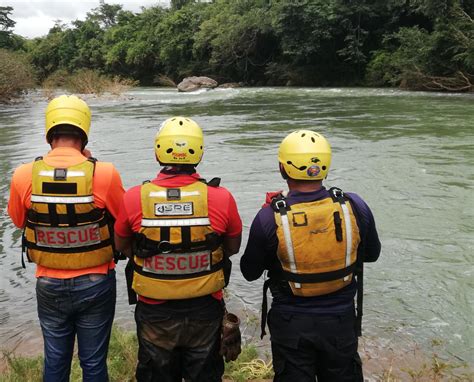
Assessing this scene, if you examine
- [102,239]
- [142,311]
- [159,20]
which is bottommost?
[142,311]

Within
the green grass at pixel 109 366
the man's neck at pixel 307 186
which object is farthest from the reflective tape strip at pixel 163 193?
the green grass at pixel 109 366

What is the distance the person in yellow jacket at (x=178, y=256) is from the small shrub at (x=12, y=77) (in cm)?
2544

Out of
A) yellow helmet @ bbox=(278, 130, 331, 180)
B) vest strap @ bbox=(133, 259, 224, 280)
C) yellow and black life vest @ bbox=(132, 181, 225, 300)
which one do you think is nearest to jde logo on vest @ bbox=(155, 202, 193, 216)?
yellow and black life vest @ bbox=(132, 181, 225, 300)

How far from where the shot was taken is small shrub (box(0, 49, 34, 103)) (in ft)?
83.0

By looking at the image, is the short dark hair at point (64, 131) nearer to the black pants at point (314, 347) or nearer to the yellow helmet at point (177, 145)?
the yellow helmet at point (177, 145)

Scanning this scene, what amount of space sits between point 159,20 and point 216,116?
4354 cm

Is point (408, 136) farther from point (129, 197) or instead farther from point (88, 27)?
point (88, 27)

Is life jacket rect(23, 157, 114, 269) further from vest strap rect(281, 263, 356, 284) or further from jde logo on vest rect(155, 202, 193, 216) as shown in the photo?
vest strap rect(281, 263, 356, 284)

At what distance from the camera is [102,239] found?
2.74 meters

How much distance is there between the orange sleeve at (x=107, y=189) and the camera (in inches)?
106

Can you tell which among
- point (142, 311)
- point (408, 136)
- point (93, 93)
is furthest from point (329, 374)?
point (93, 93)

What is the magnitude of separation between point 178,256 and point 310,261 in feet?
2.14

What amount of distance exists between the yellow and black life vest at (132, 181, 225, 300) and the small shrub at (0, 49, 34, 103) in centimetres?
2555

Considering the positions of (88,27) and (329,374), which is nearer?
(329,374)
